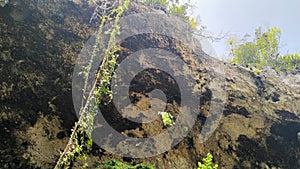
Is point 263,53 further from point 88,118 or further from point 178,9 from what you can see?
point 88,118

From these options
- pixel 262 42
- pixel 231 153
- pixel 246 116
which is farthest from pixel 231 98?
pixel 262 42

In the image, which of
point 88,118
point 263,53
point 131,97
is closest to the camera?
point 88,118

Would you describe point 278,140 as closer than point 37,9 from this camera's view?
No

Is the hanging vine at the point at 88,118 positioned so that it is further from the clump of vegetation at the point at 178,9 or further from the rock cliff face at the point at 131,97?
the clump of vegetation at the point at 178,9

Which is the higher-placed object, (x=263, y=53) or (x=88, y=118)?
(x=263, y=53)

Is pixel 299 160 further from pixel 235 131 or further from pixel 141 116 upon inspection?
pixel 141 116

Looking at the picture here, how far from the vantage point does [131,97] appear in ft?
22.4

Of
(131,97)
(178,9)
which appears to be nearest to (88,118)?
(131,97)

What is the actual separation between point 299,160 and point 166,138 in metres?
4.66

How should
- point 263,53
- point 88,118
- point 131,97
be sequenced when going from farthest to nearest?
point 263,53 → point 131,97 → point 88,118

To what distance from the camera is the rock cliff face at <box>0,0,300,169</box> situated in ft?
16.3

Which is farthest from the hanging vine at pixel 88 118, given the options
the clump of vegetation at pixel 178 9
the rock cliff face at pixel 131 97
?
the clump of vegetation at pixel 178 9

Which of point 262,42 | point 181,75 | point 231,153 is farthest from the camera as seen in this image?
point 262,42

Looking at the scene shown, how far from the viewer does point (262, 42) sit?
15.0 metres
